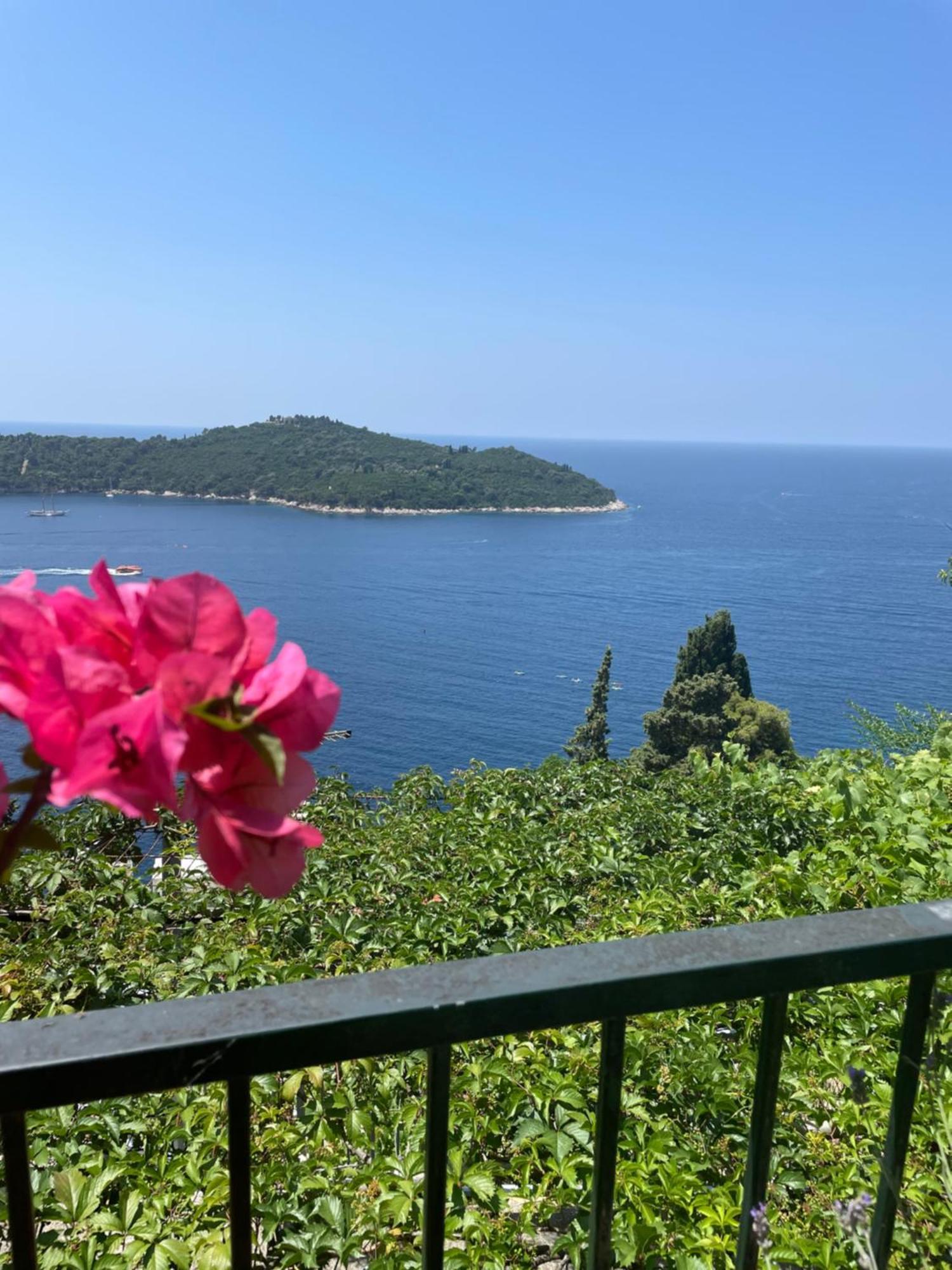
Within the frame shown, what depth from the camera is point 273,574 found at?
6562 centimetres

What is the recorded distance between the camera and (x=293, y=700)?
0.51m

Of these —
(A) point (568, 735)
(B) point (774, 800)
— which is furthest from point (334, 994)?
(A) point (568, 735)

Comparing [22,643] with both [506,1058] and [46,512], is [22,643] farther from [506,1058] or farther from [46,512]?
[46,512]

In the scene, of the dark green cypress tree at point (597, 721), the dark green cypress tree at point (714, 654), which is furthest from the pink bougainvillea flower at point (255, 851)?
the dark green cypress tree at point (714, 654)

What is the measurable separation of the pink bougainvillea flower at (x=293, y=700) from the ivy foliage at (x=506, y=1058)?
0.91m

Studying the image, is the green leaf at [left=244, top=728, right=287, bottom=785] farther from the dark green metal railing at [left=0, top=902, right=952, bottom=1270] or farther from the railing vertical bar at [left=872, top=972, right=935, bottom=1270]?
the railing vertical bar at [left=872, top=972, right=935, bottom=1270]

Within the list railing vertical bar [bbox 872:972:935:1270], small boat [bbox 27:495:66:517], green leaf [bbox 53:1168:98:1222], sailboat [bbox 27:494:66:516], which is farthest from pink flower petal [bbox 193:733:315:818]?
sailboat [bbox 27:494:66:516]

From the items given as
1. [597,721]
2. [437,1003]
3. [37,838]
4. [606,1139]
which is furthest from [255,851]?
[597,721]

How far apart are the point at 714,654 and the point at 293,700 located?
2984 cm

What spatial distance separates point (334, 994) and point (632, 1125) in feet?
4.94

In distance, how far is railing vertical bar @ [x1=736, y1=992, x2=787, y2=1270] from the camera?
1016 mm

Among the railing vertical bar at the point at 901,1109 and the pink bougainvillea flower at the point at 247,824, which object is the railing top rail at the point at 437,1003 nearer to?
the railing vertical bar at the point at 901,1109

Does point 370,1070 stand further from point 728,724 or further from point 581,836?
point 728,724

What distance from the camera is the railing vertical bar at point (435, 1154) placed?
2.93 feet
